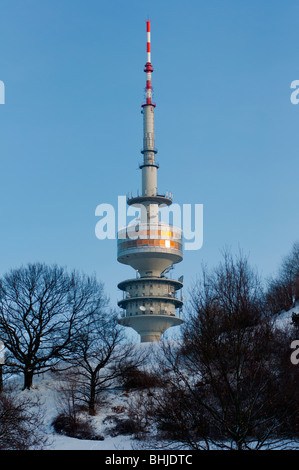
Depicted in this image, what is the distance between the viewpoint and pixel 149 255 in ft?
431

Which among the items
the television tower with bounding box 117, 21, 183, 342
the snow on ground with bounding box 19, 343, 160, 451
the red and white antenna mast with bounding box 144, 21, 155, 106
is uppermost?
the red and white antenna mast with bounding box 144, 21, 155, 106

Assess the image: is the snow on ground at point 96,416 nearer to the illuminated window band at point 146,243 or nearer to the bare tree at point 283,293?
the bare tree at point 283,293

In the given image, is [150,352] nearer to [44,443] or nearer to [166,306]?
[44,443]

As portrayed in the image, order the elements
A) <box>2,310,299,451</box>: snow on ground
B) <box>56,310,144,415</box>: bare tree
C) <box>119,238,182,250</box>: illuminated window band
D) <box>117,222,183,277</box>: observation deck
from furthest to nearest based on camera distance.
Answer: <box>117,222,183,277</box>: observation deck → <box>119,238,182,250</box>: illuminated window band → <box>56,310,144,415</box>: bare tree → <box>2,310,299,451</box>: snow on ground

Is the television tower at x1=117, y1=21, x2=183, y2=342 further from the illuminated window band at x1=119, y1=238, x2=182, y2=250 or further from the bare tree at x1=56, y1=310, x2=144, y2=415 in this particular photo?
the bare tree at x1=56, y1=310, x2=144, y2=415

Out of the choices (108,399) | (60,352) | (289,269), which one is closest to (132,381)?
(108,399)

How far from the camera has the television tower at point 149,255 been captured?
131250mm

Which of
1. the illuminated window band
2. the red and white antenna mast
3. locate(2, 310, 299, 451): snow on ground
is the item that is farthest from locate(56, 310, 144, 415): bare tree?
the red and white antenna mast

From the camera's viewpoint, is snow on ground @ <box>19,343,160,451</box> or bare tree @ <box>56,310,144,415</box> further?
bare tree @ <box>56,310,144,415</box>

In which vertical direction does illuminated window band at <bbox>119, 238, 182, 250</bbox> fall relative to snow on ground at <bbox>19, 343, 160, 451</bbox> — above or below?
above

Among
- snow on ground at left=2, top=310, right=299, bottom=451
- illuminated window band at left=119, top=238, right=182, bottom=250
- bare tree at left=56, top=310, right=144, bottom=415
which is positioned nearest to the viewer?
snow on ground at left=2, top=310, right=299, bottom=451

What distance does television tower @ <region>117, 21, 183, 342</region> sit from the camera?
131 metres

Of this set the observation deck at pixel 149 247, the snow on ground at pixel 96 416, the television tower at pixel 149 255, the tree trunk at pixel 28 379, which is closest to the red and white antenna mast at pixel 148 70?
the television tower at pixel 149 255
